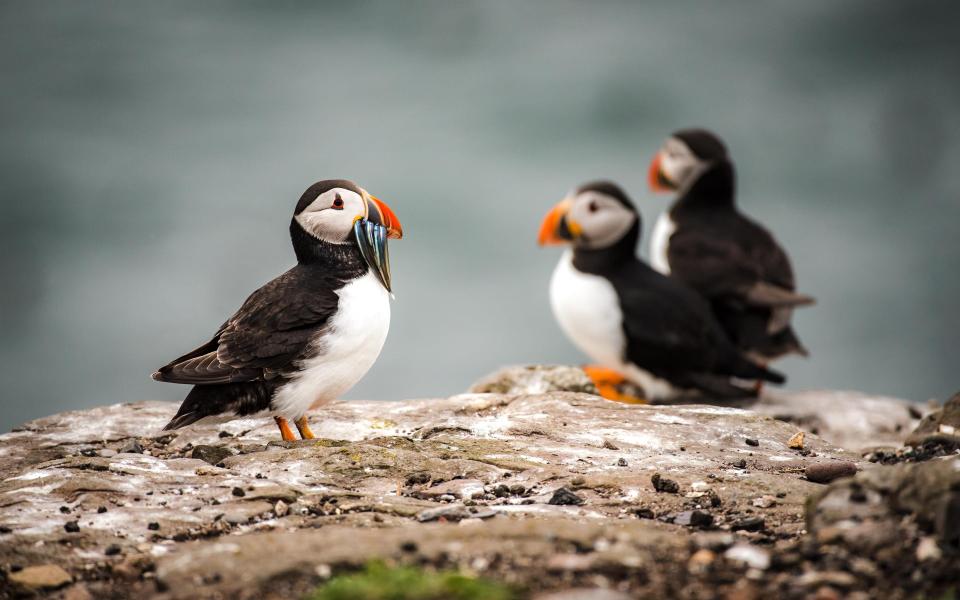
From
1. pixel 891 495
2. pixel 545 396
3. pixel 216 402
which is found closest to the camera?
pixel 891 495

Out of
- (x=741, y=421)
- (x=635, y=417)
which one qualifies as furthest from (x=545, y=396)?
(x=741, y=421)

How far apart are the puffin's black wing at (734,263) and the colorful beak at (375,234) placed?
4819 mm

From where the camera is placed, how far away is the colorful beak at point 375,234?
609cm

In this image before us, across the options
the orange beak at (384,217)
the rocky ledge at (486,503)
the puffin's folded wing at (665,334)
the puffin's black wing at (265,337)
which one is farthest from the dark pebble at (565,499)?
the puffin's folded wing at (665,334)

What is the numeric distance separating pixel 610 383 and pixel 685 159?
2.79m

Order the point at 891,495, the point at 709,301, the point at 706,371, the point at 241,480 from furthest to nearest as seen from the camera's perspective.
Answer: the point at 709,301, the point at 706,371, the point at 241,480, the point at 891,495

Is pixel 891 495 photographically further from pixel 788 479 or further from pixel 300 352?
pixel 300 352

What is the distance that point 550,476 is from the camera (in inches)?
205

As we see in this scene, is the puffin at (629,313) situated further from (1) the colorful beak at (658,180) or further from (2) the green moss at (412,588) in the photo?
(2) the green moss at (412,588)

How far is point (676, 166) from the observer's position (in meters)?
11.3

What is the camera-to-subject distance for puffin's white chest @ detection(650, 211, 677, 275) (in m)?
10.9

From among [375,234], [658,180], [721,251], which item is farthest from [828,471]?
[658,180]

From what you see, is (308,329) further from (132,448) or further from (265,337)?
(132,448)

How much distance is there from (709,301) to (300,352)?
18.0 ft
